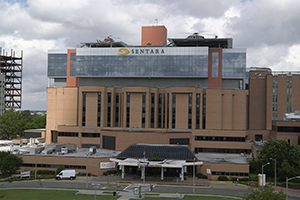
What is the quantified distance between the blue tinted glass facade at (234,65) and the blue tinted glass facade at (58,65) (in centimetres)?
5611

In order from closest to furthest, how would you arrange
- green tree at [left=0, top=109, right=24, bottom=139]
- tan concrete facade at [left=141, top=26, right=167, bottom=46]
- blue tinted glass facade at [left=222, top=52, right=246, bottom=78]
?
blue tinted glass facade at [left=222, top=52, right=246, bottom=78] < tan concrete facade at [left=141, top=26, right=167, bottom=46] < green tree at [left=0, top=109, right=24, bottom=139]

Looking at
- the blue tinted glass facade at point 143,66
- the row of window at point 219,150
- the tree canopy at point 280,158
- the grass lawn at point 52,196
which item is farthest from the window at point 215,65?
the grass lawn at point 52,196

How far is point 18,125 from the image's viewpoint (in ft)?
500

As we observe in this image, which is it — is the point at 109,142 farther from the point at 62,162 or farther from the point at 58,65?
the point at 58,65

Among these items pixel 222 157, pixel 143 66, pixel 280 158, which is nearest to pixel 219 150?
pixel 222 157

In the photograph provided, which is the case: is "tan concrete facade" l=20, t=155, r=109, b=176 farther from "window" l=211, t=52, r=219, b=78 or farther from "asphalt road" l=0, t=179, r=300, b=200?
"window" l=211, t=52, r=219, b=78

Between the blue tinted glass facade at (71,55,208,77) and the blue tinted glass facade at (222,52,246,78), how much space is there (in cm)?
648

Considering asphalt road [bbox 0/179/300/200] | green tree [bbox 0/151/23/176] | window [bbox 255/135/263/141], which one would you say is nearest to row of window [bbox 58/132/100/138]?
green tree [bbox 0/151/23/176]

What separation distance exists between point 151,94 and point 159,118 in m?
8.33

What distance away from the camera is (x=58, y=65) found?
121m

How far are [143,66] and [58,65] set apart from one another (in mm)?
31877

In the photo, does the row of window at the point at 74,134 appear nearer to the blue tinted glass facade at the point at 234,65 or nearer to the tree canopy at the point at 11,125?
the blue tinted glass facade at the point at 234,65

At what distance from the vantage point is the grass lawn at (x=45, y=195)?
2339 inches

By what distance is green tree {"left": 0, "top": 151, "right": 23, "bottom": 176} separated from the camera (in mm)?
77550
